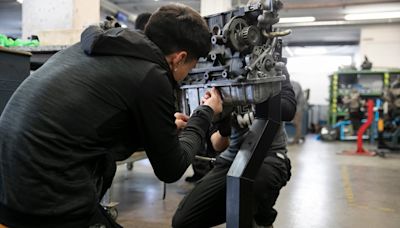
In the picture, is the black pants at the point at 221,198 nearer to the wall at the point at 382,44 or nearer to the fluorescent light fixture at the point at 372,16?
the fluorescent light fixture at the point at 372,16

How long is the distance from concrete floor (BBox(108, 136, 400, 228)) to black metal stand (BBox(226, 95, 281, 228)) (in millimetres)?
1322

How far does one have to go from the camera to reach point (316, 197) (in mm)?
3541

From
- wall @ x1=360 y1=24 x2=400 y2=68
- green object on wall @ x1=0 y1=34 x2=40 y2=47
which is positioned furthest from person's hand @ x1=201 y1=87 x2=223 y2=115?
wall @ x1=360 y1=24 x2=400 y2=68

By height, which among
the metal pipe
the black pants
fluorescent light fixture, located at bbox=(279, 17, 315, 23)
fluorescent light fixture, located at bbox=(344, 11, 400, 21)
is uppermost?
the metal pipe

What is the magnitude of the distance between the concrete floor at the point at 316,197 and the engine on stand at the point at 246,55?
1.59 metres

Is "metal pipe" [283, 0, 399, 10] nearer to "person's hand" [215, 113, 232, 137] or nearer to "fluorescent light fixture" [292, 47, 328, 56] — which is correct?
"fluorescent light fixture" [292, 47, 328, 56]

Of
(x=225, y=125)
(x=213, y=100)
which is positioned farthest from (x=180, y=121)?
(x=225, y=125)

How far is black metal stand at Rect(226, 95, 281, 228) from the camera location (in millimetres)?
1425

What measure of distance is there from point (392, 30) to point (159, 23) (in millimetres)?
9750

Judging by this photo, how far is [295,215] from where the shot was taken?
117 inches

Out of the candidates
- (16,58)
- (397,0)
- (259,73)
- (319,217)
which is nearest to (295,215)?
(319,217)

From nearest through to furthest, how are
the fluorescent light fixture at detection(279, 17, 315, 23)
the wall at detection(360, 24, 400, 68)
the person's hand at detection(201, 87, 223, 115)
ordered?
the person's hand at detection(201, 87, 223, 115), the fluorescent light fixture at detection(279, 17, 315, 23), the wall at detection(360, 24, 400, 68)

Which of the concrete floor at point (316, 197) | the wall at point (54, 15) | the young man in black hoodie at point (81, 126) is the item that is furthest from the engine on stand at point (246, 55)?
the wall at point (54, 15)

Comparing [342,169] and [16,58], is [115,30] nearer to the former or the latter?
[16,58]
